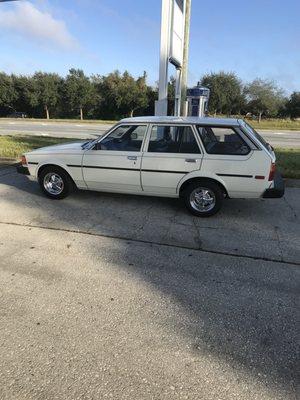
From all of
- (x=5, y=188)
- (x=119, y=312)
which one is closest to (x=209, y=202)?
(x=119, y=312)

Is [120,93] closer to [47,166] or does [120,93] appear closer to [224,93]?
[224,93]

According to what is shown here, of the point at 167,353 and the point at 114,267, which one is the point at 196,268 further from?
the point at 167,353

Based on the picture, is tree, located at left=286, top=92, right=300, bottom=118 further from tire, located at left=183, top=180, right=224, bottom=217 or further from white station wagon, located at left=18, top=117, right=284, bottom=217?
tire, located at left=183, top=180, right=224, bottom=217

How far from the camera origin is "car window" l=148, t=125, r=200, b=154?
577cm

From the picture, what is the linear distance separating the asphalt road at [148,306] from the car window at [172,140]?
1.07m

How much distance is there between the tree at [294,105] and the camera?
50344 mm

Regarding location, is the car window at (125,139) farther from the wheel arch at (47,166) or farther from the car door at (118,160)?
the wheel arch at (47,166)

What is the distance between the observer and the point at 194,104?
52.9 feet

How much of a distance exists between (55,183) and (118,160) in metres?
1.38

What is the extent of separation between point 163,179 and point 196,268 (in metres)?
2.07

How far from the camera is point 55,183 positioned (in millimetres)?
6676

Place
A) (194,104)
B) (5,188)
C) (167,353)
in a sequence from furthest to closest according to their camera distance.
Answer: (194,104) → (5,188) → (167,353)

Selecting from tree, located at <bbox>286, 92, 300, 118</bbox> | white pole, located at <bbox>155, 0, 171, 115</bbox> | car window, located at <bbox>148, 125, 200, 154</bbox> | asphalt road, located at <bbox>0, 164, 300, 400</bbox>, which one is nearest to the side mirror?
car window, located at <bbox>148, 125, 200, 154</bbox>

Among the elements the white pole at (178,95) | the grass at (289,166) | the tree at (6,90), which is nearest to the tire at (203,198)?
the grass at (289,166)
